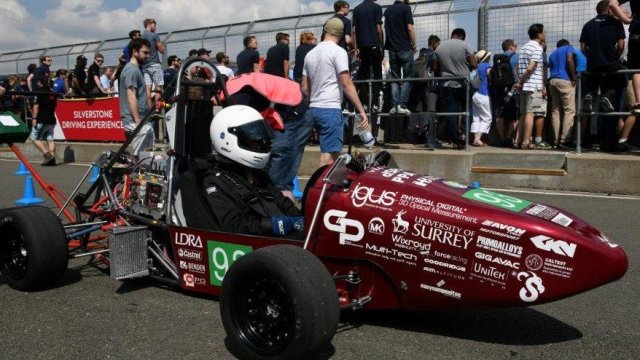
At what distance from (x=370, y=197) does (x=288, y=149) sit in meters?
2.79

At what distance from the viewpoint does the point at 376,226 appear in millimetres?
3455

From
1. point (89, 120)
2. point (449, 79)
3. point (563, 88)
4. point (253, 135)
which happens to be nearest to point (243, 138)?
point (253, 135)

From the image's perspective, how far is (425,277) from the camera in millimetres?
3377

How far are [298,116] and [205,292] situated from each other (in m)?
2.62

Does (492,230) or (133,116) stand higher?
(133,116)

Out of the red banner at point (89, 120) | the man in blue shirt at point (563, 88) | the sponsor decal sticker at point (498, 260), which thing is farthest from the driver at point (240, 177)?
the red banner at point (89, 120)

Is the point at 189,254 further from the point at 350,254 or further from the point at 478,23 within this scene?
the point at 478,23

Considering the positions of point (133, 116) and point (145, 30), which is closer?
point (133, 116)

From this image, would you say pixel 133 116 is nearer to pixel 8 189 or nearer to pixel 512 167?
pixel 8 189

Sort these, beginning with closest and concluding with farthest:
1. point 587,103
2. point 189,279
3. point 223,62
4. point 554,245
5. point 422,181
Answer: point 554,245 < point 422,181 < point 189,279 < point 587,103 < point 223,62

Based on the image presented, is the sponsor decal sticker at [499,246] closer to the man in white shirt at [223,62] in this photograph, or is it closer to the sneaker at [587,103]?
the sneaker at [587,103]

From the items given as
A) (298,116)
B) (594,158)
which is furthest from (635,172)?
(298,116)

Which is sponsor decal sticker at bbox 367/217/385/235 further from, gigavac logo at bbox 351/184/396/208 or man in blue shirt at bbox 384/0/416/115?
man in blue shirt at bbox 384/0/416/115

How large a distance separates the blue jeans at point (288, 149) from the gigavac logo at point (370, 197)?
2.65 meters
